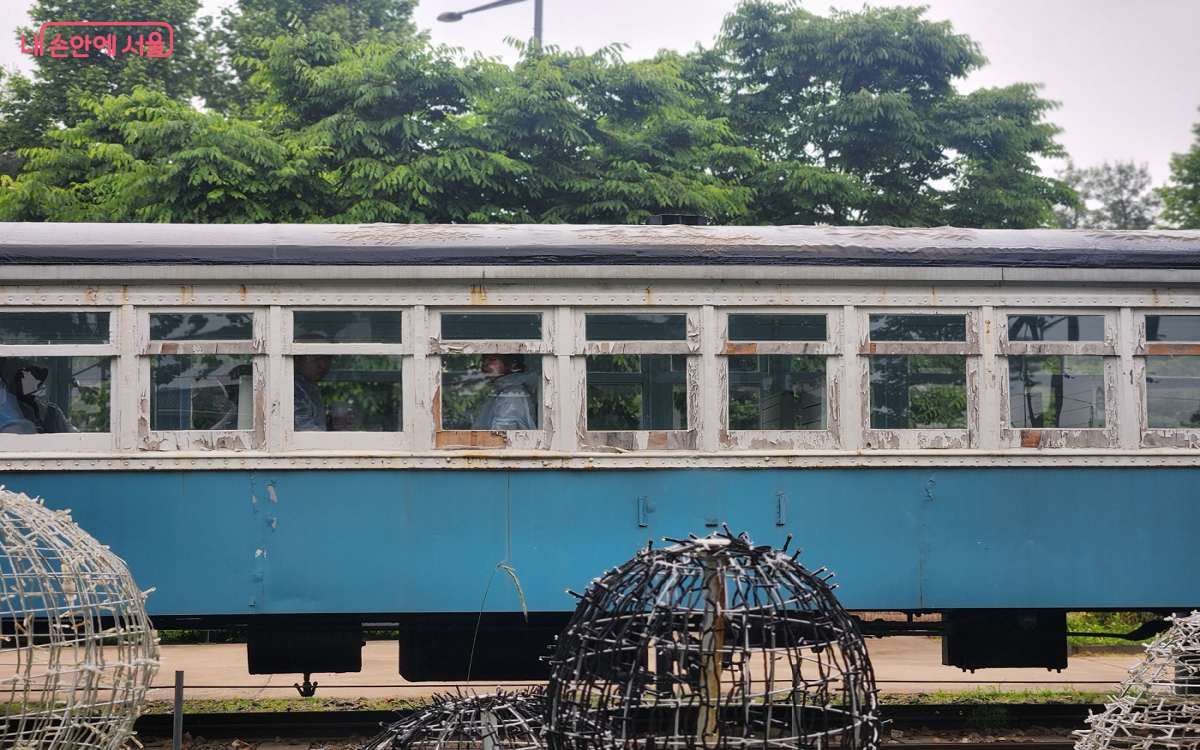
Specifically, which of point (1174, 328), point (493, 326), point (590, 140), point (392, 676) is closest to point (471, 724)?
point (493, 326)

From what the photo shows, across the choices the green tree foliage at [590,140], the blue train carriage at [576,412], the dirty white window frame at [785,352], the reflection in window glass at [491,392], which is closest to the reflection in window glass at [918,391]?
the blue train carriage at [576,412]

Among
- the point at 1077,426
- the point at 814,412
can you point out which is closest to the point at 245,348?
the point at 814,412

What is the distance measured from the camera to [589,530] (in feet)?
21.7

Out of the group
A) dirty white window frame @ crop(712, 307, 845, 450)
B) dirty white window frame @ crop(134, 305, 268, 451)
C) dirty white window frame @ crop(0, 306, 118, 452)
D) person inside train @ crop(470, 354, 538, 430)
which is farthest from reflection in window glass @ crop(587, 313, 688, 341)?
dirty white window frame @ crop(0, 306, 118, 452)

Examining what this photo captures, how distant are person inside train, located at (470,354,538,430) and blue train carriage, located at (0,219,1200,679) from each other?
0.05 ft

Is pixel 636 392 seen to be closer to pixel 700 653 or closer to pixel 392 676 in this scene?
pixel 700 653

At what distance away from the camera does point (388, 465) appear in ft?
21.7

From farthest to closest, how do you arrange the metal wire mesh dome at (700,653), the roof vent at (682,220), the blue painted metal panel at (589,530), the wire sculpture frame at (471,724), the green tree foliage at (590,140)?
1. the green tree foliage at (590,140)
2. the roof vent at (682,220)
3. the blue painted metal panel at (589,530)
4. the wire sculpture frame at (471,724)
5. the metal wire mesh dome at (700,653)

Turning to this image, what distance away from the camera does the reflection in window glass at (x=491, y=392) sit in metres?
6.76

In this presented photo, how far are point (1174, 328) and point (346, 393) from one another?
16.6 ft

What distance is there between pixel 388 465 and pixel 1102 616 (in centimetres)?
845

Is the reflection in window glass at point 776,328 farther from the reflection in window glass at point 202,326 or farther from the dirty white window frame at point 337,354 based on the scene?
the reflection in window glass at point 202,326

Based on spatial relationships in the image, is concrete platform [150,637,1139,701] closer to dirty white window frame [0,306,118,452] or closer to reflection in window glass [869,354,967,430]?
reflection in window glass [869,354,967,430]

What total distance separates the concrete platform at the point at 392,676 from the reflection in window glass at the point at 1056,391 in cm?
271
